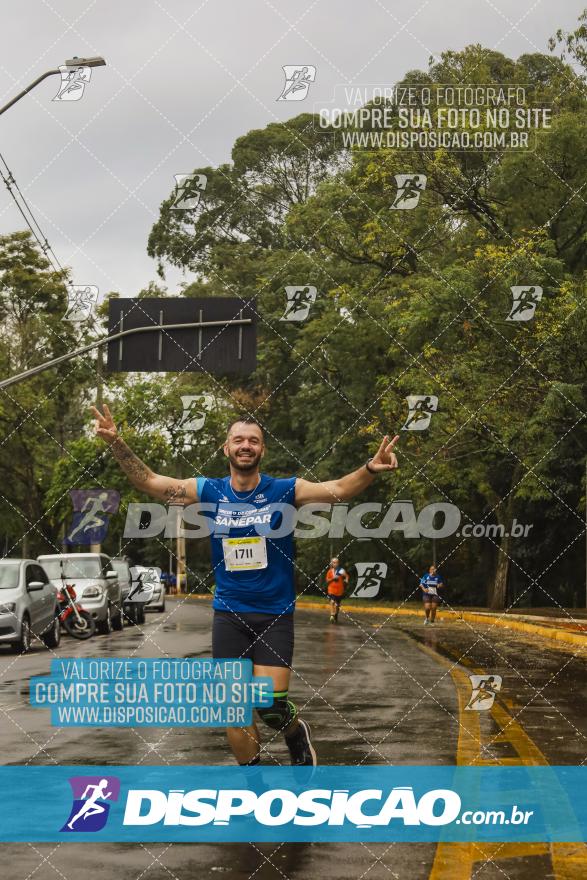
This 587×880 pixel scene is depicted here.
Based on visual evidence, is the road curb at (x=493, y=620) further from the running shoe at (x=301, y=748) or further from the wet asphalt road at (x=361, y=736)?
the running shoe at (x=301, y=748)

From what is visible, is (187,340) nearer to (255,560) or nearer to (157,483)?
(157,483)

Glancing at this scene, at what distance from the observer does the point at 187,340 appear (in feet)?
76.6

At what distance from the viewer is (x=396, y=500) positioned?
47844 mm

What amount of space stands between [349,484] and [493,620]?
27.0 m

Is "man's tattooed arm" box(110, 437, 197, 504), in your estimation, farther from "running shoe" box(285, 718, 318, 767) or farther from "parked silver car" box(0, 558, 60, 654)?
"parked silver car" box(0, 558, 60, 654)

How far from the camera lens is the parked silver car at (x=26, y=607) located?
2081 cm

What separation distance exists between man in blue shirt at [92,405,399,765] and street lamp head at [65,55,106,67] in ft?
48.8

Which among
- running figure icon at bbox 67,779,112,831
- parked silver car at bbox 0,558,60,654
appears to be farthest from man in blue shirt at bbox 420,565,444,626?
running figure icon at bbox 67,779,112,831

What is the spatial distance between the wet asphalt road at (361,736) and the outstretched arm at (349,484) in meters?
1.78

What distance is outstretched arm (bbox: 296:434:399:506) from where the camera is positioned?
703 centimetres

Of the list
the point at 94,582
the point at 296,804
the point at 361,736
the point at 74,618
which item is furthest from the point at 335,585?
the point at 296,804

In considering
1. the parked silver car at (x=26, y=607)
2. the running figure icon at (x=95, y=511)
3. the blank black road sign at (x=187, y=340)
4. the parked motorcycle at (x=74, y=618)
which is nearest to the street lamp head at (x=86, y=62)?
the blank black road sign at (x=187, y=340)

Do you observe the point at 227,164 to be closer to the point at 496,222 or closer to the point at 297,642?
the point at 496,222

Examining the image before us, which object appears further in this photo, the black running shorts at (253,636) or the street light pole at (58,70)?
the street light pole at (58,70)
